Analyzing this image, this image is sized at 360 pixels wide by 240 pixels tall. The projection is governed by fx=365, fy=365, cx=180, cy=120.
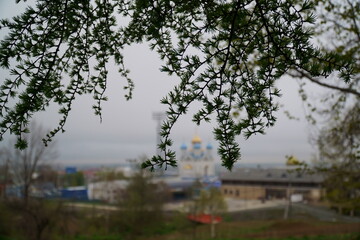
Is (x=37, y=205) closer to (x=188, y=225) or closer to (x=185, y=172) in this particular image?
(x=188, y=225)

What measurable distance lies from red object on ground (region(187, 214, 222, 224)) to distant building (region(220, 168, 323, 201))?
625cm

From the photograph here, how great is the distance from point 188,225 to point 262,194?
1266 cm

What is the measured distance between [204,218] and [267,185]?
31.8 feet

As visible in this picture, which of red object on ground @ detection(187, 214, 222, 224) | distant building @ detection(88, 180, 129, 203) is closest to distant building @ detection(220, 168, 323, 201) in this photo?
red object on ground @ detection(187, 214, 222, 224)

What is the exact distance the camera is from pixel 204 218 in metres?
20.0

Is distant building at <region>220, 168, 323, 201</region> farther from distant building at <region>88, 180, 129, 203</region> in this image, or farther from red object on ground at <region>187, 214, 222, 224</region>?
distant building at <region>88, 180, 129, 203</region>

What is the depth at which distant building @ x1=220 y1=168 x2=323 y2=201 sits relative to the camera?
2688 cm

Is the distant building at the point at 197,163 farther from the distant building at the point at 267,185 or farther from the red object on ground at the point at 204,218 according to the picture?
the red object on ground at the point at 204,218

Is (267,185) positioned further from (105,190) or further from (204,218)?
(105,190)

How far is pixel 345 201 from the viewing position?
21.4 feet

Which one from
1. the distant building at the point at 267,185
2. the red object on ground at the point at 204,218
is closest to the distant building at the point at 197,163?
the distant building at the point at 267,185

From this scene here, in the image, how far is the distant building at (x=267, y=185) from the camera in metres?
26.9

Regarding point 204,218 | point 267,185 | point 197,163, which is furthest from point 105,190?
point 197,163

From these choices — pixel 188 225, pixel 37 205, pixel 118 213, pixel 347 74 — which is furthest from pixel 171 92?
pixel 188 225
